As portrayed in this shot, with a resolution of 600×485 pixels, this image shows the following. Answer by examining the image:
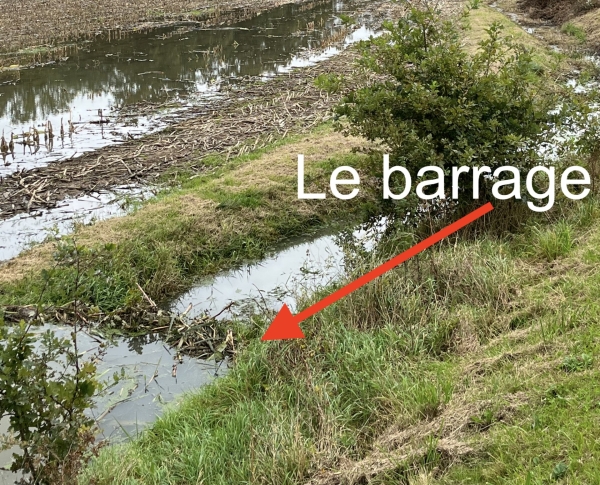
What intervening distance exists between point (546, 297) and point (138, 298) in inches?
175

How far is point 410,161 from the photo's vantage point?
7.71 m

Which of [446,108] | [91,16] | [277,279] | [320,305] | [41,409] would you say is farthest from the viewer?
[91,16]

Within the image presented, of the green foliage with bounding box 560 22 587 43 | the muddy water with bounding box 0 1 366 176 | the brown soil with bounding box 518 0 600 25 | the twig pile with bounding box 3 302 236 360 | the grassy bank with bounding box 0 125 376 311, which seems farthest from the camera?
the brown soil with bounding box 518 0 600 25

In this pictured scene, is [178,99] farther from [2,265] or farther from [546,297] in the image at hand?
[546,297]

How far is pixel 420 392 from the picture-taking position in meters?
4.58

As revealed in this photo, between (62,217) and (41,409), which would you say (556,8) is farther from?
(41,409)

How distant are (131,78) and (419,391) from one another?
1633 cm

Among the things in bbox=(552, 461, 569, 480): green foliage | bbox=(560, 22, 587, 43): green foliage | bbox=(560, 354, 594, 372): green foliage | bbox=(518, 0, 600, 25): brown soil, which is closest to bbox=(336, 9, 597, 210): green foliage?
bbox=(560, 354, 594, 372): green foliage

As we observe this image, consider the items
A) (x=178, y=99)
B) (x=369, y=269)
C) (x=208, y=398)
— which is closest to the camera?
(x=208, y=398)

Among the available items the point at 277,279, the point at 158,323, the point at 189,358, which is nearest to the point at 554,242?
the point at 277,279

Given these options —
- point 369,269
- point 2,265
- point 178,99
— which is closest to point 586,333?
point 369,269

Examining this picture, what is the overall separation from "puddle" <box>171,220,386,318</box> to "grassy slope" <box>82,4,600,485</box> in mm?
746

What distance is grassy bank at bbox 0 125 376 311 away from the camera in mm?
7375

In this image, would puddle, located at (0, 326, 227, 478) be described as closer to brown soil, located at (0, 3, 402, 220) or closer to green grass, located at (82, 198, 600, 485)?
green grass, located at (82, 198, 600, 485)
